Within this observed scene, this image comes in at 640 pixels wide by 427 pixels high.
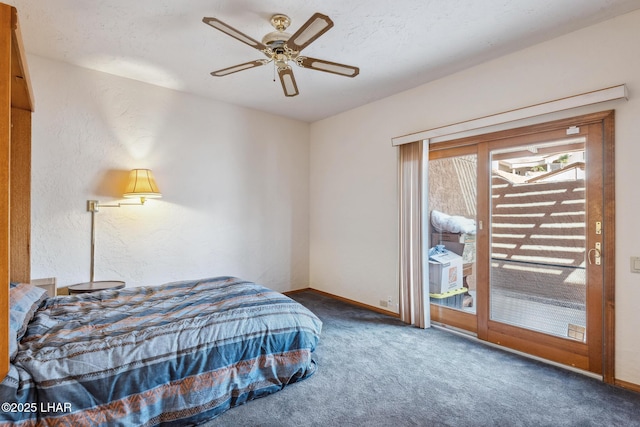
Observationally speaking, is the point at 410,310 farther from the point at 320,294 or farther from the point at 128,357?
the point at 128,357

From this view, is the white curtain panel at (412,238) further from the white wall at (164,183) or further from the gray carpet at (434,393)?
the white wall at (164,183)

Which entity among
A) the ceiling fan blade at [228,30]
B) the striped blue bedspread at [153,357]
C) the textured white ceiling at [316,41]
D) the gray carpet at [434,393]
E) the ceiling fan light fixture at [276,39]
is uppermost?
the textured white ceiling at [316,41]

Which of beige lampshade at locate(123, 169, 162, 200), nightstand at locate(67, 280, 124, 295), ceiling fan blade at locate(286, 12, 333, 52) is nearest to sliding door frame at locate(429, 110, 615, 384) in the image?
ceiling fan blade at locate(286, 12, 333, 52)

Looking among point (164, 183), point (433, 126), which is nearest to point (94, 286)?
point (164, 183)

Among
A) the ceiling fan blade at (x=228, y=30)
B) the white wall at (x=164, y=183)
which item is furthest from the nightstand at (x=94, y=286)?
the ceiling fan blade at (x=228, y=30)

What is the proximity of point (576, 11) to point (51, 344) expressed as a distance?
3932mm

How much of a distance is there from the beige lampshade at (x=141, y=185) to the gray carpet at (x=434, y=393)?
7.57 feet

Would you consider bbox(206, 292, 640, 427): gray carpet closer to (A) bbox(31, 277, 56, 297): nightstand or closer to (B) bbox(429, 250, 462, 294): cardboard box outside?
(B) bbox(429, 250, 462, 294): cardboard box outside

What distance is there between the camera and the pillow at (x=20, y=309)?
1568 mm

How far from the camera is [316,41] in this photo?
2664 mm

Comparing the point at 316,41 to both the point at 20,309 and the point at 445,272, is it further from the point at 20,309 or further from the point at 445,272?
the point at 20,309

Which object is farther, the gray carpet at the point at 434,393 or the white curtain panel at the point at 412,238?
the white curtain panel at the point at 412,238

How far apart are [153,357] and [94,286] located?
1769mm

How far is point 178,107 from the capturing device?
Result: 381 centimetres
